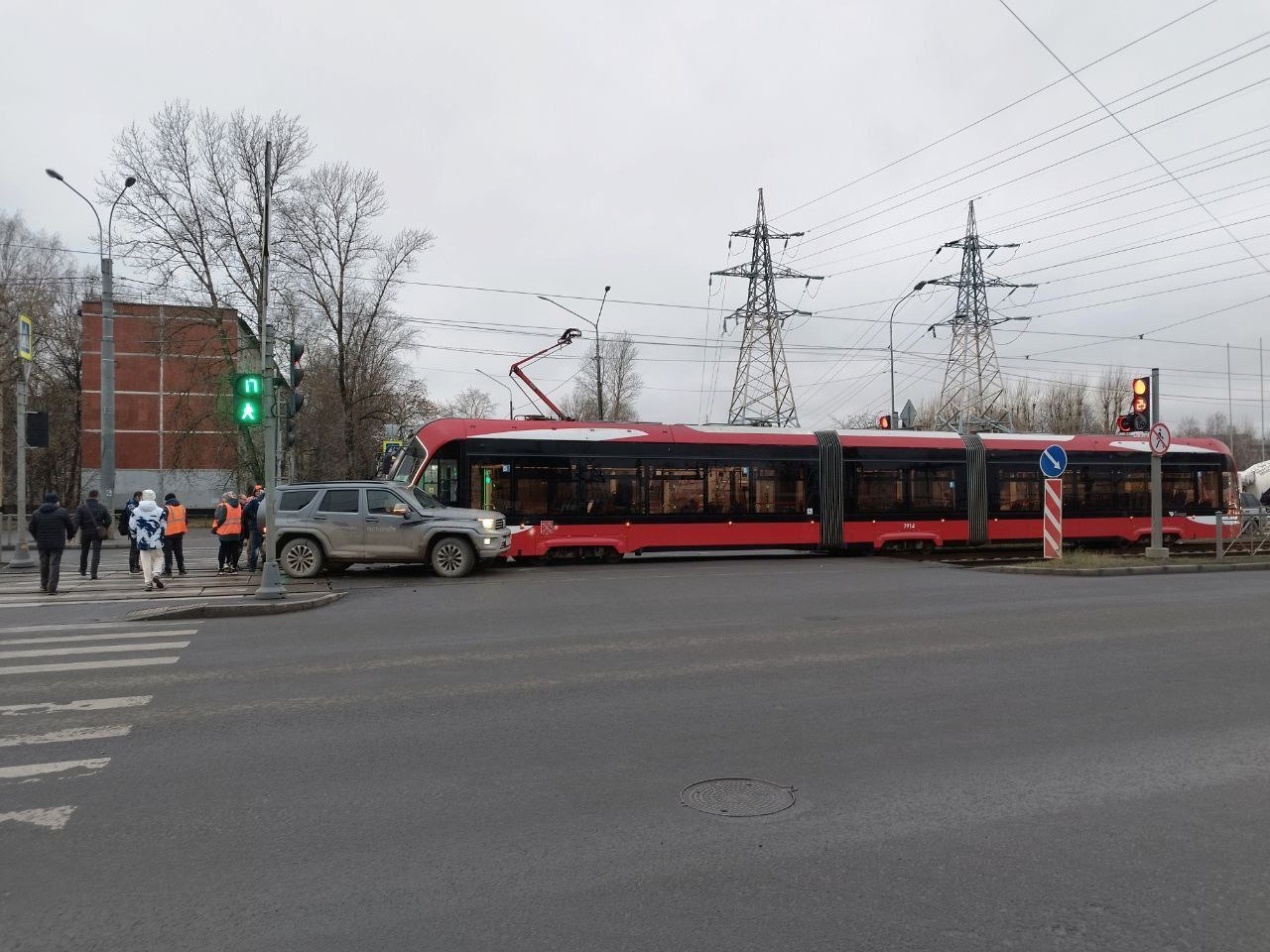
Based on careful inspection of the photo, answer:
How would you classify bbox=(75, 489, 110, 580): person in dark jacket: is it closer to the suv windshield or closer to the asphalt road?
the suv windshield

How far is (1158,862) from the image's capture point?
3787 mm

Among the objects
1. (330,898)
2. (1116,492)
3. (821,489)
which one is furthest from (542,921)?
(1116,492)

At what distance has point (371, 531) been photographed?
1611 centimetres

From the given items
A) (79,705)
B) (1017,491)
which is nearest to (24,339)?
(79,705)

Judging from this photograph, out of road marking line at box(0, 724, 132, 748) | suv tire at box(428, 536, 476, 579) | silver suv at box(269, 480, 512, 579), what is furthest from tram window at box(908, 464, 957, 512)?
road marking line at box(0, 724, 132, 748)

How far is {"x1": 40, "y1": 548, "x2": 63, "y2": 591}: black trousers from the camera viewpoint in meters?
14.1

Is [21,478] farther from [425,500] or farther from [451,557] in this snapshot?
[451,557]

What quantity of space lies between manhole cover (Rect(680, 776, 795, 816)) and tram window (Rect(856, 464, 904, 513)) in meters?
17.4

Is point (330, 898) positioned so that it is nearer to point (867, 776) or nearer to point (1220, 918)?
point (867, 776)

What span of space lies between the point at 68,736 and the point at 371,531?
10.4 m

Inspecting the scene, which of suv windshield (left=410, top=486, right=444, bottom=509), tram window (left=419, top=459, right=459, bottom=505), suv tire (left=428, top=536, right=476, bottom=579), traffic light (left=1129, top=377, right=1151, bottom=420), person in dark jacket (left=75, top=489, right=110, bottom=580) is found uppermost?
traffic light (left=1129, top=377, right=1151, bottom=420)

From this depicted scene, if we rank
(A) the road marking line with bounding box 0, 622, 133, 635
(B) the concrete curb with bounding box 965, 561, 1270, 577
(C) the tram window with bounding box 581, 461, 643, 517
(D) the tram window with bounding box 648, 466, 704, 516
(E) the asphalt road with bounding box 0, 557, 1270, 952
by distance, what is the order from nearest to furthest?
1. (E) the asphalt road with bounding box 0, 557, 1270, 952
2. (A) the road marking line with bounding box 0, 622, 133, 635
3. (B) the concrete curb with bounding box 965, 561, 1270, 577
4. (C) the tram window with bounding box 581, 461, 643, 517
5. (D) the tram window with bounding box 648, 466, 704, 516

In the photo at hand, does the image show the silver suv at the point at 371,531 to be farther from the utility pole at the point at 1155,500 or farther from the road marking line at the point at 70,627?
the utility pole at the point at 1155,500

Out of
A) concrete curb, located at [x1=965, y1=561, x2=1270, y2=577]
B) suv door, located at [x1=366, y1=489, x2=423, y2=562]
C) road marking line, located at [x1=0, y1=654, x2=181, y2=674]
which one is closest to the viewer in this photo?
road marking line, located at [x1=0, y1=654, x2=181, y2=674]
